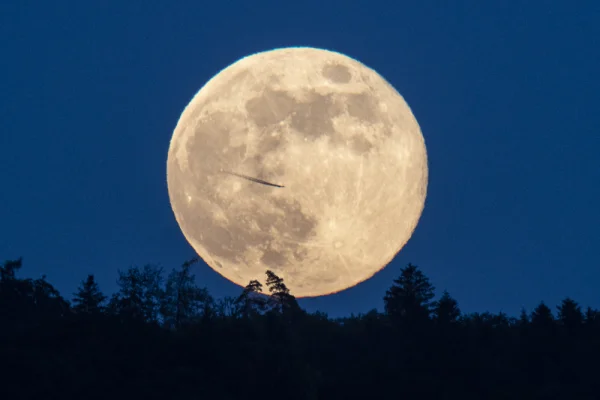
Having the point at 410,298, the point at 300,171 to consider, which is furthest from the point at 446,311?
the point at 300,171

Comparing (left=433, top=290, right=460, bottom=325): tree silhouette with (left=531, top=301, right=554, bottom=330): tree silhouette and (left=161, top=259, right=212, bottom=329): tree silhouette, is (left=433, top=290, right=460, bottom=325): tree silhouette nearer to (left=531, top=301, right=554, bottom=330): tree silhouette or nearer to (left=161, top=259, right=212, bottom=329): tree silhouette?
(left=531, top=301, right=554, bottom=330): tree silhouette

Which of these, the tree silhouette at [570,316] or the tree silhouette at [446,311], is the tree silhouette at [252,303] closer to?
the tree silhouette at [446,311]

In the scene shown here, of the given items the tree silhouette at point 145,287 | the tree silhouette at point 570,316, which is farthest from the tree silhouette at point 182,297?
the tree silhouette at point 570,316

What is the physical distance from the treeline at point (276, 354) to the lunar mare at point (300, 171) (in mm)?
2407

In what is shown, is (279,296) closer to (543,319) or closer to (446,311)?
(446,311)

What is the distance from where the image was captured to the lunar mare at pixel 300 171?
3241cm

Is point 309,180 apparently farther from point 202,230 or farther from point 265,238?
point 202,230

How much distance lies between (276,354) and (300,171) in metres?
7.32

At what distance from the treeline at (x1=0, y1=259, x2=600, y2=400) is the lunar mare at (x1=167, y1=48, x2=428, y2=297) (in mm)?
2407

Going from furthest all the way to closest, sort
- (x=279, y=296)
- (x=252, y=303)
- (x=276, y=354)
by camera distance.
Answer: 1. (x=252, y=303)
2. (x=279, y=296)
3. (x=276, y=354)

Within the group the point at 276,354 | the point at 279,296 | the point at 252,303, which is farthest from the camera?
the point at 252,303

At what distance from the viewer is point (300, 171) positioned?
1268 inches

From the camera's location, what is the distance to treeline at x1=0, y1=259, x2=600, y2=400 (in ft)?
94.0

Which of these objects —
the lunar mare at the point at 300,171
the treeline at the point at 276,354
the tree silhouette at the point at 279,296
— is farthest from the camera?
the tree silhouette at the point at 279,296
